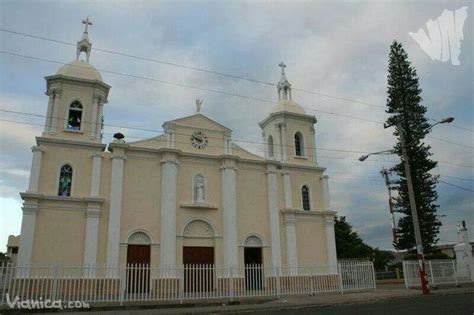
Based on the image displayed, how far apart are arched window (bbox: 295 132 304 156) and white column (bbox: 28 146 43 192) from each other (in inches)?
576

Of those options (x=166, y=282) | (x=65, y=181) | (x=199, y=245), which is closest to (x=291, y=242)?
(x=199, y=245)

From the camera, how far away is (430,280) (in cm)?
2080

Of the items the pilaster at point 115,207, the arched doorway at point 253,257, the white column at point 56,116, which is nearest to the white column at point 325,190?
the arched doorway at point 253,257

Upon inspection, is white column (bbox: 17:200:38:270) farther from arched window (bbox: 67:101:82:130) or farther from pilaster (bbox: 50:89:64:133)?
arched window (bbox: 67:101:82:130)

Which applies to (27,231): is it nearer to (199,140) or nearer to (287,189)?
(199,140)

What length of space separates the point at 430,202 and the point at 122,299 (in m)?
22.0

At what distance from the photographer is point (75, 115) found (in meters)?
20.8

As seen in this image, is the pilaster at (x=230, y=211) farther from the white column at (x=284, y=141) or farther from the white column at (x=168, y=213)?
the white column at (x=284, y=141)

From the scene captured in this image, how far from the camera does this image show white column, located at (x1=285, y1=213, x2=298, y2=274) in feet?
72.6

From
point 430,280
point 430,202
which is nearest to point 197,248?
point 430,280

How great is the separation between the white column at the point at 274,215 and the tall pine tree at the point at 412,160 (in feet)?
29.8

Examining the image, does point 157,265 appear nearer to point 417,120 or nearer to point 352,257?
point 417,120

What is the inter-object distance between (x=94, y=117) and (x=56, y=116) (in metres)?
1.80

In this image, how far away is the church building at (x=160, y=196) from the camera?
18.5 metres
